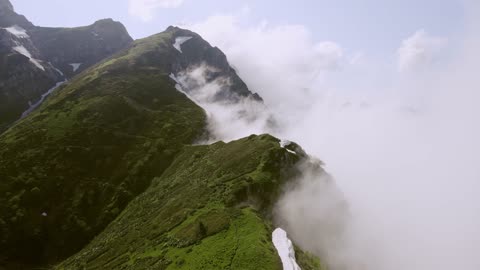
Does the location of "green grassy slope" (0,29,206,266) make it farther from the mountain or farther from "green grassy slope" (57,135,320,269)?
"green grassy slope" (57,135,320,269)

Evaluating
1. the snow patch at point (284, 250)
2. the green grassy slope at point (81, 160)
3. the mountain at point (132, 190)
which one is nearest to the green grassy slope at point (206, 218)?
the mountain at point (132, 190)

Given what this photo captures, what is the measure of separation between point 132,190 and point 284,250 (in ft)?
238

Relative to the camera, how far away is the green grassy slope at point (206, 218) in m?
57.7

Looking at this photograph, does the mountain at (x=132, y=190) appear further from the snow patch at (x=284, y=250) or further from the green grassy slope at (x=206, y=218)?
the snow patch at (x=284, y=250)

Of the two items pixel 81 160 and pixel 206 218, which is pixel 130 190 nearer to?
pixel 81 160

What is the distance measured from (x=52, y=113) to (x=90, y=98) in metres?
18.3

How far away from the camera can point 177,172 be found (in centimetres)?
11912

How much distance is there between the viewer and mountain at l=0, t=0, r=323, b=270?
66.1m

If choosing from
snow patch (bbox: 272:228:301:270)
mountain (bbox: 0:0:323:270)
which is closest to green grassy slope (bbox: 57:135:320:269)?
mountain (bbox: 0:0:323:270)

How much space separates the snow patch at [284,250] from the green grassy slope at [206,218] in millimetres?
1482

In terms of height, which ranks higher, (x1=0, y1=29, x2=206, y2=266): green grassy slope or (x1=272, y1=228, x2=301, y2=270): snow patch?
(x1=0, y1=29, x2=206, y2=266): green grassy slope

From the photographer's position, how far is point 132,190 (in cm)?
11781

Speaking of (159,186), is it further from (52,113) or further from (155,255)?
(52,113)

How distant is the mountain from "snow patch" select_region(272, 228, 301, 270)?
56.8 inches
